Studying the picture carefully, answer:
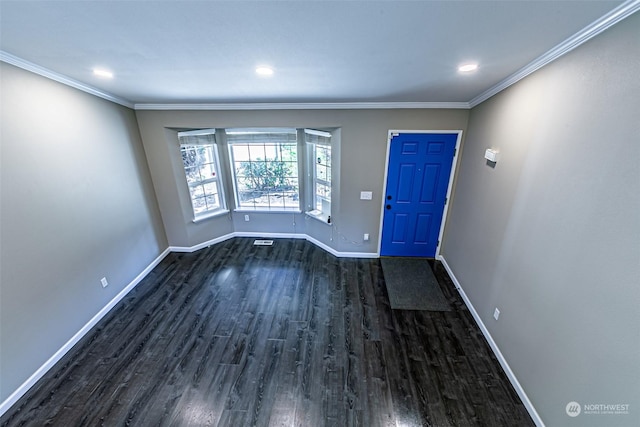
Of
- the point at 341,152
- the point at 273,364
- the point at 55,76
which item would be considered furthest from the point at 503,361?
the point at 55,76

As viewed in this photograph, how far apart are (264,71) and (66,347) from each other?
10.9 ft

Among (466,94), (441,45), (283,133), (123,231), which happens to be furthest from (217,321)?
(466,94)

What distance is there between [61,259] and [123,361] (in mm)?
1187

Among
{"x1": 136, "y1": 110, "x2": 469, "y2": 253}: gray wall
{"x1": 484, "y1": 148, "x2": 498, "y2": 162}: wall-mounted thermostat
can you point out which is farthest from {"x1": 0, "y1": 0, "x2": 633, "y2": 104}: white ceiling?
{"x1": 136, "y1": 110, "x2": 469, "y2": 253}: gray wall

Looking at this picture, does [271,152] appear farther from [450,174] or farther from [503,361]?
[503,361]

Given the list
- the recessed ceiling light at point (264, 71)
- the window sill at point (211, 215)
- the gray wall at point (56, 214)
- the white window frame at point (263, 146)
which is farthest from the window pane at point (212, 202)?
the recessed ceiling light at point (264, 71)

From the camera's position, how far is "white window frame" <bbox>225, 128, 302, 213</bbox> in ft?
12.9

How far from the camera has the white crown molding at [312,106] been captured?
125 inches

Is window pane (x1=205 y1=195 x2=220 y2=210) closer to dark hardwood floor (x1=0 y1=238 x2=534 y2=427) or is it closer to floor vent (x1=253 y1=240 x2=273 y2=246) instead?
floor vent (x1=253 y1=240 x2=273 y2=246)

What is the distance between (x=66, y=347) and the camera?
2.40 metres

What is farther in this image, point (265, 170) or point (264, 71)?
point (265, 170)

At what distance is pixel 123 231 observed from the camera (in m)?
3.14

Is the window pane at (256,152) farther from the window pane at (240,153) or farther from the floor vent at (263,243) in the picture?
the floor vent at (263,243)

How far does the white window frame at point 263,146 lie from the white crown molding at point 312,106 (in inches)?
20.7
